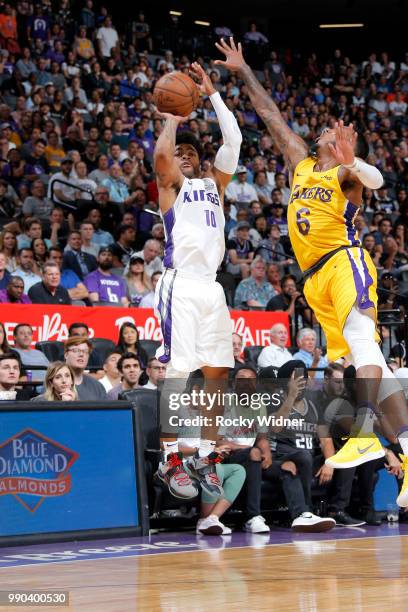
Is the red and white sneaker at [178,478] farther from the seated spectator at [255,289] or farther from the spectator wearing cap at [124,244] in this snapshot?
the spectator wearing cap at [124,244]

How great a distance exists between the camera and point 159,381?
9.49 m

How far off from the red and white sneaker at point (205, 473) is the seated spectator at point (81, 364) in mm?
2819

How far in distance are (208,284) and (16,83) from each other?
436 inches

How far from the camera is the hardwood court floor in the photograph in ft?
16.2

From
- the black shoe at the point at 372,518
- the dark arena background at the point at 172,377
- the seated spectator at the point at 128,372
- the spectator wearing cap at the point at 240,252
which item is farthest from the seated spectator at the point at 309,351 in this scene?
the seated spectator at the point at 128,372

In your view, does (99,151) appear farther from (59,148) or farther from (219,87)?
(219,87)

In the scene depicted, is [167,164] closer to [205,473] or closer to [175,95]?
[175,95]

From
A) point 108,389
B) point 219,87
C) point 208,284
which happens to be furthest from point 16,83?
point 208,284

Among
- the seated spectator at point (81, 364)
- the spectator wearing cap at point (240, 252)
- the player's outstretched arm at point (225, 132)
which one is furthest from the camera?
the spectator wearing cap at point (240, 252)

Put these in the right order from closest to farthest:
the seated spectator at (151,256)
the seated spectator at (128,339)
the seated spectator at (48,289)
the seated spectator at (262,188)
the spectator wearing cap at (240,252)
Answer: the seated spectator at (128,339) → the seated spectator at (48,289) → the seated spectator at (151,256) → the spectator wearing cap at (240,252) → the seated spectator at (262,188)

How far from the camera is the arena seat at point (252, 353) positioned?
38.6 feet

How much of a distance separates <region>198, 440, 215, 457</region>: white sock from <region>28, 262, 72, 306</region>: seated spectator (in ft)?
16.6

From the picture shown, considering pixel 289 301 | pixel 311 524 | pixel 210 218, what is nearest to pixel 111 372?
pixel 311 524

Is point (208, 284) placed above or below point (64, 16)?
below
